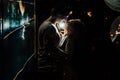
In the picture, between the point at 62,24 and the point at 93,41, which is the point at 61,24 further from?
the point at 93,41

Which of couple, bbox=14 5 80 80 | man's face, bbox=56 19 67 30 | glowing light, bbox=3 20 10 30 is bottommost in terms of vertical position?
couple, bbox=14 5 80 80

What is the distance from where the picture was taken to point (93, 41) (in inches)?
166

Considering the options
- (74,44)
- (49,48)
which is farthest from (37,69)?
(74,44)

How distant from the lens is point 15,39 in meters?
3.28

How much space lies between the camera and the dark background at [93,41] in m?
4.16

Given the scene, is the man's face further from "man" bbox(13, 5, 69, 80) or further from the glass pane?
the glass pane

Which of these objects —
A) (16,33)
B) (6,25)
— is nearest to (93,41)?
→ (16,33)

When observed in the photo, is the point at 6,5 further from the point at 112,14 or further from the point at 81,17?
the point at 112,14

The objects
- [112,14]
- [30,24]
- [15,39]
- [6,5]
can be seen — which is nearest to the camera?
[6,5]

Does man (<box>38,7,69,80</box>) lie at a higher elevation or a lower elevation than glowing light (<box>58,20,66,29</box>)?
lower

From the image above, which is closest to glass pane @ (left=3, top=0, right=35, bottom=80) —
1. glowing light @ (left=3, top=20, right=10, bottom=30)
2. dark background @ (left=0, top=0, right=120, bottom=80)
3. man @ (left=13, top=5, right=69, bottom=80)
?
glowing light @ (left=3, top=20, right=10, bottom=30)

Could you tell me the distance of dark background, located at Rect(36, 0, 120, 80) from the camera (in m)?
4.16

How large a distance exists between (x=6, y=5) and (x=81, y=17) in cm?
157

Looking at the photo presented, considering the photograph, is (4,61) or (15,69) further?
(15,69)
